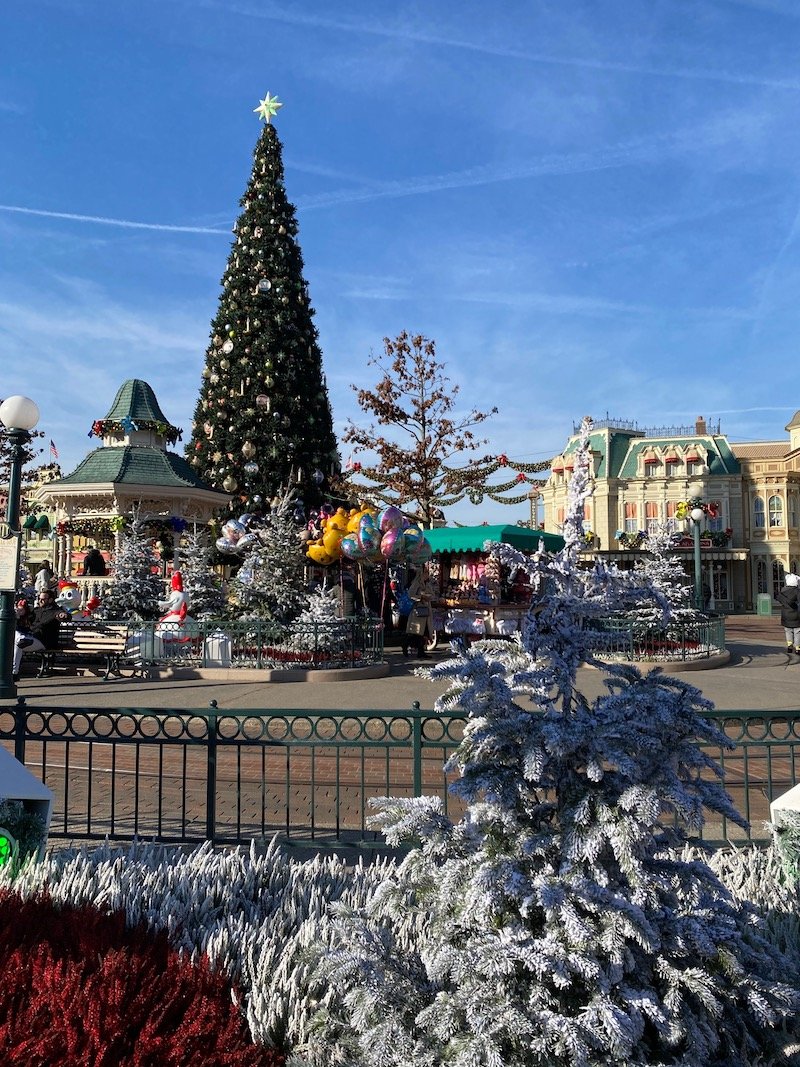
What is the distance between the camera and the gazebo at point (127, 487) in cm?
2558

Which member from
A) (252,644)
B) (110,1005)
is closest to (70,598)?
(252,644)

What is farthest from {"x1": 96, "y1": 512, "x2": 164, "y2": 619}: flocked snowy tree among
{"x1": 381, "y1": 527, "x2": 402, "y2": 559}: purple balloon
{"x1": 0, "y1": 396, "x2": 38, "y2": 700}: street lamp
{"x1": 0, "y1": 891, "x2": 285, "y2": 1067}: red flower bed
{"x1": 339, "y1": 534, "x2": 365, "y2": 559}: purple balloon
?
{"x1": 0, "y1": 891, "x2": 285, "y2": 1067}: red flower bed

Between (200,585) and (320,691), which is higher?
(200,585)

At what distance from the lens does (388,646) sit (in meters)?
22.5

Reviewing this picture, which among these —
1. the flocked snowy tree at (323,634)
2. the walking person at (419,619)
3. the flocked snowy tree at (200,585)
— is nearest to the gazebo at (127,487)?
the flocked snowy tree at (200,585)

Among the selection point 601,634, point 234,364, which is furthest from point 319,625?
point 234,364

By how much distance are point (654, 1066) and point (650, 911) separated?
16.5 inches

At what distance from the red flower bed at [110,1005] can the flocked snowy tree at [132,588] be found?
18280 millimetres

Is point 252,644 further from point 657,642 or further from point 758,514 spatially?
point 758,514

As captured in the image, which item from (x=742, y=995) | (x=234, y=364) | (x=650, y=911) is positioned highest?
(x=234, y=364)

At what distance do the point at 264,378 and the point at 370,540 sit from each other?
13.3m

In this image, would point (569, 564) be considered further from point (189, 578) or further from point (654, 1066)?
point (189, 578)

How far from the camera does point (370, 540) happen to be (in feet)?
56.2

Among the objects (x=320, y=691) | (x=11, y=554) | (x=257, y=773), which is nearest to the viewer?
(x=257, y=773)
